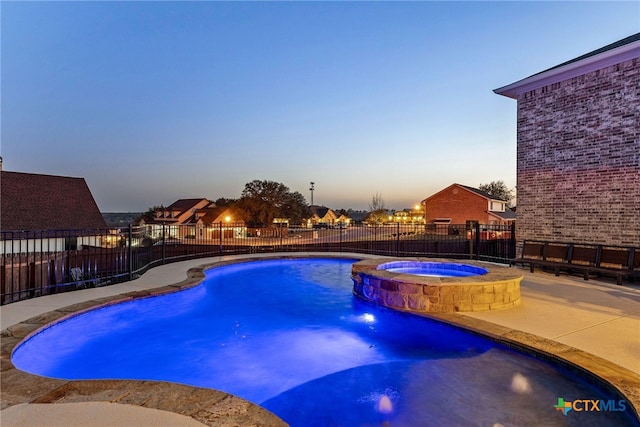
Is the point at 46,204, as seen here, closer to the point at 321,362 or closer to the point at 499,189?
the point at 321,362

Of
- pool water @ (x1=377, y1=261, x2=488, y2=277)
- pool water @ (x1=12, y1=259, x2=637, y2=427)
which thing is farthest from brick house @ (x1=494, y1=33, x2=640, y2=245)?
pool water @ (x1=12, y1=259, x2=637, y2=427)

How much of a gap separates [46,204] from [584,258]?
29.3 metres

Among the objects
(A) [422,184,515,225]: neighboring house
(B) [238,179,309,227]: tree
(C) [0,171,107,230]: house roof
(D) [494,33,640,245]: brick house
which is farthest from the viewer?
(B) [238,179,309,227]: tree

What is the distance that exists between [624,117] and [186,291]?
9.84 metres

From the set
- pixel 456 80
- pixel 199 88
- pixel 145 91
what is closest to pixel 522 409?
pixel 456 80

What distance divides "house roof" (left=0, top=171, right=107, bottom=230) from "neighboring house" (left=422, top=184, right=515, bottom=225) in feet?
101

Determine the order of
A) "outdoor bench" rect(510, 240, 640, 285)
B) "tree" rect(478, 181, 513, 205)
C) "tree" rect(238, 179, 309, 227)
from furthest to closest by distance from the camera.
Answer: "tree" rect(478, 181, 513, 205), "tree" rect(238, 179, 309, 227), "outdoor bench" rect(510, 240, 640, 285)

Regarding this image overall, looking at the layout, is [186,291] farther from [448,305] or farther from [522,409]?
[522,409]

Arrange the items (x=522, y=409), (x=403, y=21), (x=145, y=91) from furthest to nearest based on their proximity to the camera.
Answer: (x=145, y=91)
(x=403, y=21)
(x=522, y=409)

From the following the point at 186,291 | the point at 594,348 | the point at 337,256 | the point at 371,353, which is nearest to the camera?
the point at 594,348

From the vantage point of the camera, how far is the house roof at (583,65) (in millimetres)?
7209

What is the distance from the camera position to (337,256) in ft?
39.8

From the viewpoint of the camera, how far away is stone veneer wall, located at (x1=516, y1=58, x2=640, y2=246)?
739 centimetres

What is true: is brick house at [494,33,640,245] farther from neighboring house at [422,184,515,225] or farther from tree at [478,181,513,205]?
tree at [478,181,513,205]
